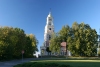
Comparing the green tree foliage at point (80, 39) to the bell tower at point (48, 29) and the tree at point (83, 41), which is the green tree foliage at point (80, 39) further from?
the bell tower at point (48, 29)

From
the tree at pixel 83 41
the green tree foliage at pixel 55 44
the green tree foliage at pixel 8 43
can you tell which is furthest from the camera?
the green tree foliage at pixel 55 44

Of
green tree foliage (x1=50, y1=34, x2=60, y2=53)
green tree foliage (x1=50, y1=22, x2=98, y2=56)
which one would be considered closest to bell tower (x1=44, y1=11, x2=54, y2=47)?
green tree foliage (x1=50, y1=34, x2=60, y2=53)

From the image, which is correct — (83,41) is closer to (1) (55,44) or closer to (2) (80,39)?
(2) (80,39)

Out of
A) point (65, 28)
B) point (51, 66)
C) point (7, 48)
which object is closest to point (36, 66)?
point (51, 66)

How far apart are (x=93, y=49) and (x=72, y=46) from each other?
909cm

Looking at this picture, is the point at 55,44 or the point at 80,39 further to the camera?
the point at 55,44

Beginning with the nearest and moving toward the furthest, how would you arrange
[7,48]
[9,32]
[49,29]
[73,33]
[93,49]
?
[7,48] → [9,32] → [93,49] → [73,33] → [49,29]

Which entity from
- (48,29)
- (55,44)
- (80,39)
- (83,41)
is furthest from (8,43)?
(48,29)

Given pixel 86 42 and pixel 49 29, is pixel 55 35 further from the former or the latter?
pixel 49 29

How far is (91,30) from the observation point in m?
95.1

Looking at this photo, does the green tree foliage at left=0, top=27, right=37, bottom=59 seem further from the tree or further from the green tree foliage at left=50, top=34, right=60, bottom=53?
the green tree foliage at left=50, top=34, right=60, bottom=53

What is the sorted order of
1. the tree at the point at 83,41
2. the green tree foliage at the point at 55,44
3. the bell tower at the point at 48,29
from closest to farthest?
the tree at the point at 83,41, the green tree foliage at the point at 55,44, the bell tower at the point at 48,29

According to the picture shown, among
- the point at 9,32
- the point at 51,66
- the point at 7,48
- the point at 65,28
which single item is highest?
the point at 65,28

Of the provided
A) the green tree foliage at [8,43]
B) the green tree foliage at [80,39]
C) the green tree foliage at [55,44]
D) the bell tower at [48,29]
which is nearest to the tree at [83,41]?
the green tree foliage at [80,39]
